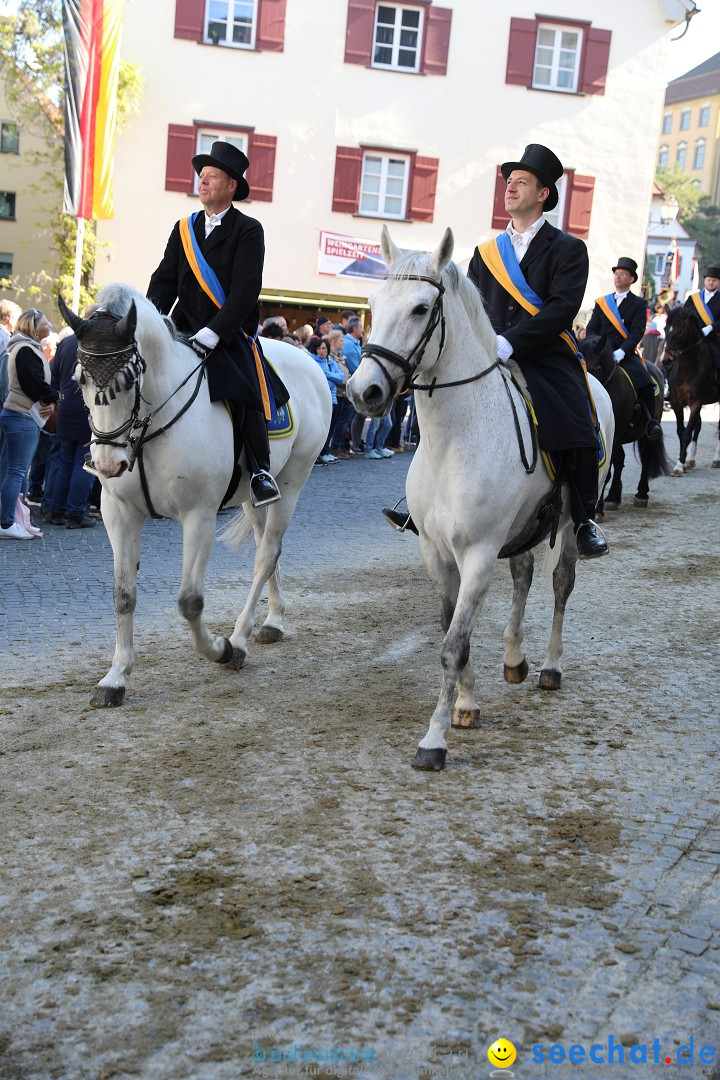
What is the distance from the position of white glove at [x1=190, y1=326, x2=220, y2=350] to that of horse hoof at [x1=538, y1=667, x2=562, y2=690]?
2.85 metres

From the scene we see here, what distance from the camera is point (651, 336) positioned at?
28.2 metres

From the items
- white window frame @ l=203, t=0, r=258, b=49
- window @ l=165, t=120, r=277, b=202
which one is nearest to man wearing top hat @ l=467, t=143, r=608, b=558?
window @ l=165, t=120, r=277, b=202

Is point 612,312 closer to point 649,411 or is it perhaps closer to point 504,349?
point 649,411

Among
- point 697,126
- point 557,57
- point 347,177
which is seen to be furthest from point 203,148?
point 697,126

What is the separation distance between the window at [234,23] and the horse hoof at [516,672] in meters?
25.7

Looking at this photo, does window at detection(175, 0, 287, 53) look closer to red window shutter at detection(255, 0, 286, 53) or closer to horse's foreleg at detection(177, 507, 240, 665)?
red window shutter at detection(255, 0, 286, 53)

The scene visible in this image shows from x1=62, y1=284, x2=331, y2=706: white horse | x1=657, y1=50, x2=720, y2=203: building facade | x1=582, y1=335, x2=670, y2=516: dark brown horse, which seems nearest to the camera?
x1=62, y1=284, x2=331, y2=706: white horse

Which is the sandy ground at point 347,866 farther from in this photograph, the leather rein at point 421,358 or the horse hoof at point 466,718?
the leather rein at point 421,358

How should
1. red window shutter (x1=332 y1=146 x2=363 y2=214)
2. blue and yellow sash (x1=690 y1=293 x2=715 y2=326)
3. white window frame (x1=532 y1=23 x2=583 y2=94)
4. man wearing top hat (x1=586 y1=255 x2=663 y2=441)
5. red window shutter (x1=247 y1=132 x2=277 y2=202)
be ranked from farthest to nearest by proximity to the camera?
1. white window frame (x1=532 y1=23 x2=583 y2=94)
2. red window shutter (x1=332 y1=146 x2=363 y2=214)
3. red window shutter (x1=247 y1=132 x2=277 y2=202)
4. blue and yellow sash (x1=690 y1=293 x2=715 y2=326)
5. man wearing top hat (x1=586 y1=255 x2=663 y2=441)

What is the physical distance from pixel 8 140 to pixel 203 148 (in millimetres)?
13294

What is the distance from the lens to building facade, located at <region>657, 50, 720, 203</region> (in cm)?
11069

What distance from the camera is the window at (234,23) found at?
1126 inches

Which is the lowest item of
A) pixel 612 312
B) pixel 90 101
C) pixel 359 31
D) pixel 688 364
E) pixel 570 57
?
pixel 688 364

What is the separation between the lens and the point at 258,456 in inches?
276
